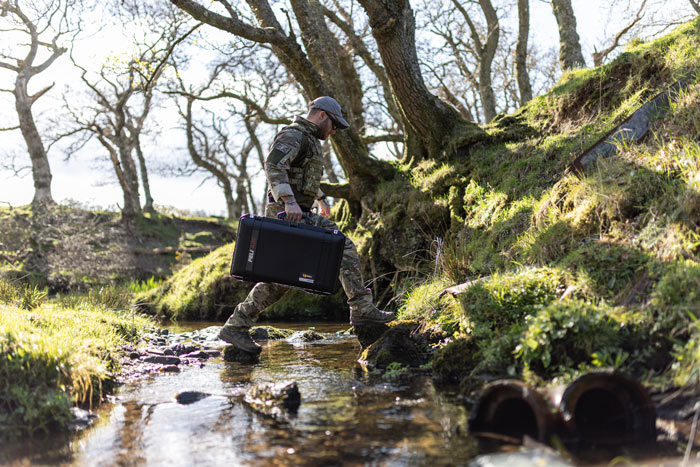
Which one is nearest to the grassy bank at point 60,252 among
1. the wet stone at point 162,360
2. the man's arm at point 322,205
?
the wet stone at point 162,360

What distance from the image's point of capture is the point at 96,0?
15242mm

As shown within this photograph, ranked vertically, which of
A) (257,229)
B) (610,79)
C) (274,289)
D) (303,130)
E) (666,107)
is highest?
(610,79)

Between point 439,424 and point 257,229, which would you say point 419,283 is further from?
point 439,424

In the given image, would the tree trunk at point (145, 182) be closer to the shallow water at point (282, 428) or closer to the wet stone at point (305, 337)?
the wet stone at point (305, 337)

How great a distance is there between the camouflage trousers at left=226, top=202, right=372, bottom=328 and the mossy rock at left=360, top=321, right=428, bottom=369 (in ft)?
1.80

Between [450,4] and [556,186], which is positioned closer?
[556,186]

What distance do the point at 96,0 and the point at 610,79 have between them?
13.6m

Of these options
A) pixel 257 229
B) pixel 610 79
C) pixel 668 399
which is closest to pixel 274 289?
pixel 257 229

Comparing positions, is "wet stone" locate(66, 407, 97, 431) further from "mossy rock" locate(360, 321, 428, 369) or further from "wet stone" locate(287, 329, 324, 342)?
"wet stone" locate(287, 329, 324, 342)

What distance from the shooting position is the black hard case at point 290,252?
5328mm

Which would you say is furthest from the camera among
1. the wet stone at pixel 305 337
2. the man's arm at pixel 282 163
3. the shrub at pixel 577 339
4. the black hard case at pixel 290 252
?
the wet stone at pixel 305 337

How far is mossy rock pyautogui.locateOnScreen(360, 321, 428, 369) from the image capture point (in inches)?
210

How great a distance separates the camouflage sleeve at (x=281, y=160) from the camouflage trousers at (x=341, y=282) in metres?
0.31

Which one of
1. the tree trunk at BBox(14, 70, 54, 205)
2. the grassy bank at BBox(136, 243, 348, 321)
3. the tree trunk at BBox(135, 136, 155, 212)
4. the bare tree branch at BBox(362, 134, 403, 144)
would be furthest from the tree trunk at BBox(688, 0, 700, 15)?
the tree trunk at BBox(135, 136, 155, 212)
